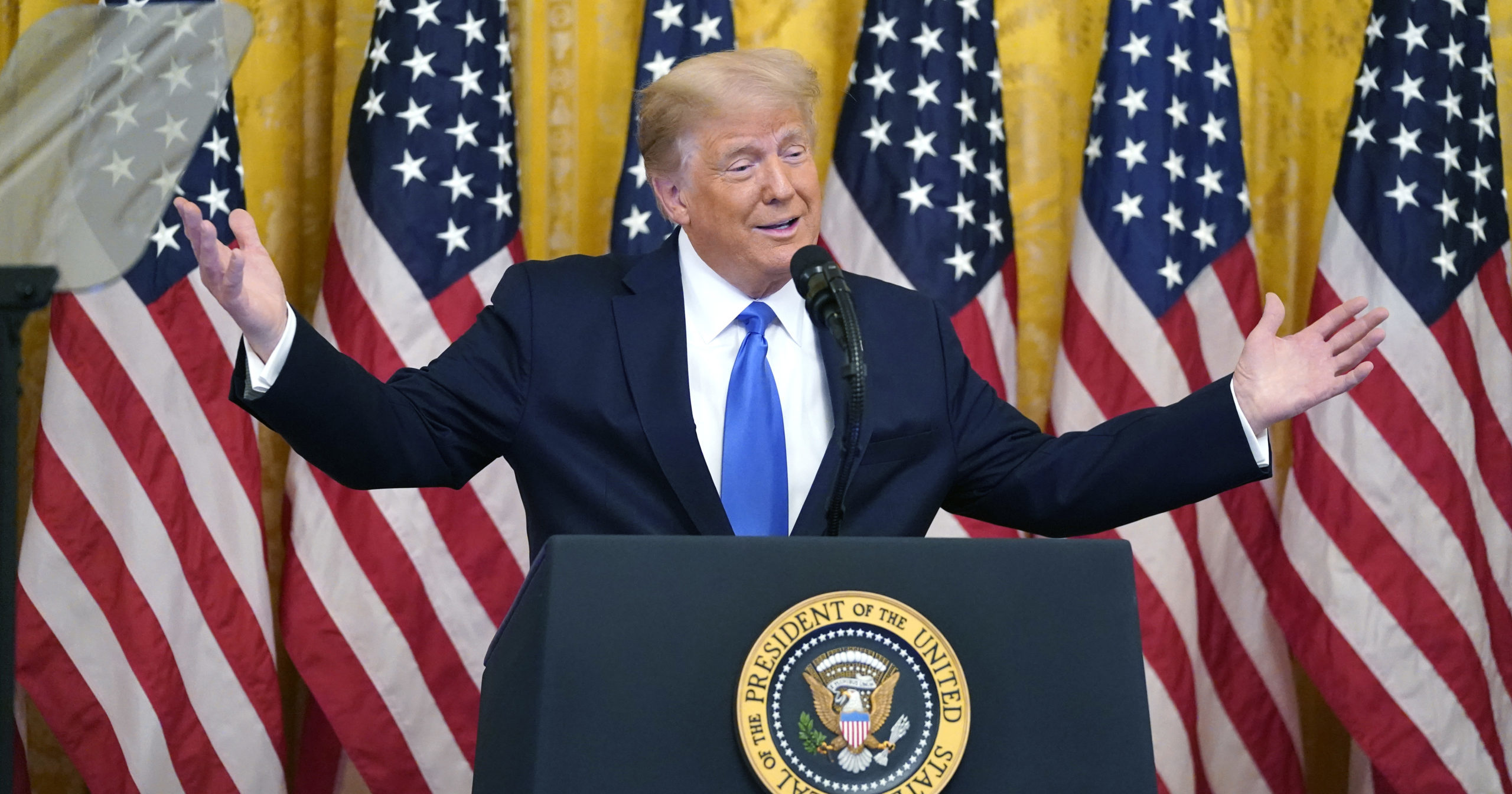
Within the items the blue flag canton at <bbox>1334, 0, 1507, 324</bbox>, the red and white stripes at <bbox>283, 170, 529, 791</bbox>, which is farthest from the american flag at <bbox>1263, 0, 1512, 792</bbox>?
the red and white stripes at <bbox>283, 170, 529, 791</bbox>

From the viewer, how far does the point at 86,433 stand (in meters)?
3.13

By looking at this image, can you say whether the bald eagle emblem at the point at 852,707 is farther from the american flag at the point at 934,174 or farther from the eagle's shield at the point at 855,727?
the american flag at the point at 934,174

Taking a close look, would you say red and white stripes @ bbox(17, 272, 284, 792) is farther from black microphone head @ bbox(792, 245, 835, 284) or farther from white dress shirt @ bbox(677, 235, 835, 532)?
black microphone head @ bbox(792, 245, 835, 284)

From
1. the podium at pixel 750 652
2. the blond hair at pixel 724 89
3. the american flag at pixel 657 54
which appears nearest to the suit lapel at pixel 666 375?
the blond hair at pixel 724 89

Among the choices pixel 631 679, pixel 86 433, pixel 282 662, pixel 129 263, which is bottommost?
pixel 282 662

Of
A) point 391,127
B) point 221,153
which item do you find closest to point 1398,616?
point 391,127

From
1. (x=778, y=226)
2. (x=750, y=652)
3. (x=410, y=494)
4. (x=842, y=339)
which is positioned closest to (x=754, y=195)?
(x=778, y=226)

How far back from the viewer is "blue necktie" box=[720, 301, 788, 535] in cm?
192

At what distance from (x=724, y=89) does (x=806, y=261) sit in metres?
0.69

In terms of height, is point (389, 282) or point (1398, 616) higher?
point (389, 282)

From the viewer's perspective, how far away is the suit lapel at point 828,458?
6.00 feet

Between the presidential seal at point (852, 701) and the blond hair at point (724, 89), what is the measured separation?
115 centimetres

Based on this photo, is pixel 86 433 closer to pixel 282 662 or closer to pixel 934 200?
pixel 282 662

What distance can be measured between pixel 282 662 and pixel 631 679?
2478 millimetres
